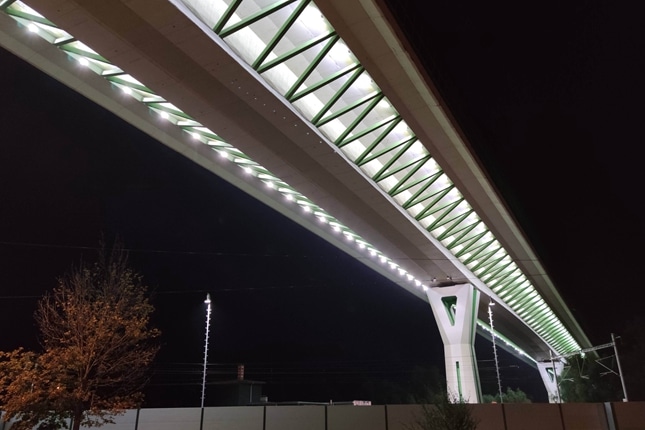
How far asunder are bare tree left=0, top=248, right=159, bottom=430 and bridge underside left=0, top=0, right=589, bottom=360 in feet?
21.0

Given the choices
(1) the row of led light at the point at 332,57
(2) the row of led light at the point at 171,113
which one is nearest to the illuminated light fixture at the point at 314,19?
(1) the row of led light at the point at 332,57

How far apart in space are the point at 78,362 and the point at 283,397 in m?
69.0

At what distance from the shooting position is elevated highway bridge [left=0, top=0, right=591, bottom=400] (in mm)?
13398

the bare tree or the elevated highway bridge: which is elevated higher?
the elevated highway bridge

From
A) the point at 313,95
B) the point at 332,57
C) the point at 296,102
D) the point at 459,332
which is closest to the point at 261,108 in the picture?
the point at 296,102

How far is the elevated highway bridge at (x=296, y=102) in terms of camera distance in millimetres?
13398

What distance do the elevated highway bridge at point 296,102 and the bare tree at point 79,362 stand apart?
21.6 feet

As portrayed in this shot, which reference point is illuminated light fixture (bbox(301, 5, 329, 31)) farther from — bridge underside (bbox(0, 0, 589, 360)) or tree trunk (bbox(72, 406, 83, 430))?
tree trunk (bbox(72, 406, 83, 430))

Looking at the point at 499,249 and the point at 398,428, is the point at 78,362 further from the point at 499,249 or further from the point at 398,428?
the point at 499,249

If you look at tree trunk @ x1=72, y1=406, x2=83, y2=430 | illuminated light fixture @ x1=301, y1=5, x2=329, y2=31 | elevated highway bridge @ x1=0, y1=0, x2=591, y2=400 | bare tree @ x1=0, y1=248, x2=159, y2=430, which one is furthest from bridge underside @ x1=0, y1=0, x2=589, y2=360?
tree trunk @ x1=72, y1=406, x2=83, y2=430

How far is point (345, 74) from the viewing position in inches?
634

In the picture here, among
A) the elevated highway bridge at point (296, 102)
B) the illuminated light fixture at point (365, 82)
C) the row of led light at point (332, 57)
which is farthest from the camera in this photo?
the illuminated light fixture at point (365, 82)

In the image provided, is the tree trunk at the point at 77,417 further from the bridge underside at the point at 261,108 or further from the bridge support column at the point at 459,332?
the bridge support column at the point at 459,332

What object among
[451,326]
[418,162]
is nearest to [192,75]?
[418,162]
